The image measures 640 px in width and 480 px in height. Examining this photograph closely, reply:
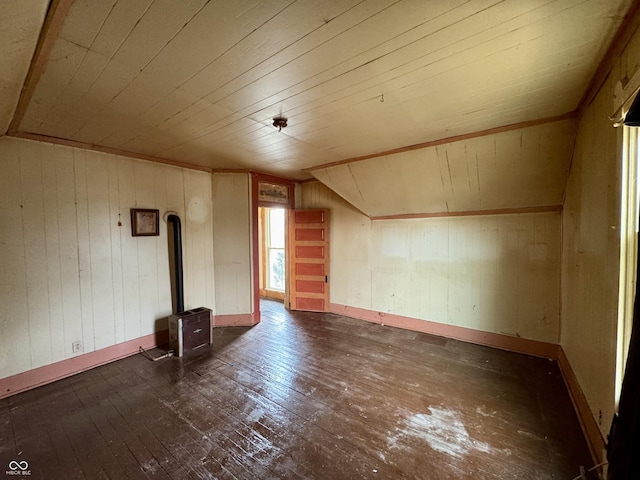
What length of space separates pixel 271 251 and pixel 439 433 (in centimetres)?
518

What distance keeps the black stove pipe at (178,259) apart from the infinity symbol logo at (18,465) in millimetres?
1923

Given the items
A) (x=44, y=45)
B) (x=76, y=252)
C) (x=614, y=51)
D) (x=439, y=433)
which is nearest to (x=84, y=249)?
(x=76, y=252)

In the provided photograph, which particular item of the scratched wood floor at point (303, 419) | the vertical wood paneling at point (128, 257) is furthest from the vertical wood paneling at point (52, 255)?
the vertical wood paneling at point (128, 257)

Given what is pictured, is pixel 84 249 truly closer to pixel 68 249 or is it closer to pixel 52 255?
pixel 68 249

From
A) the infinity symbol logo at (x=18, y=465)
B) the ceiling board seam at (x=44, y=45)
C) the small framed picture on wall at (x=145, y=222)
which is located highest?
the ceiling board seam at (x=44, y=45)

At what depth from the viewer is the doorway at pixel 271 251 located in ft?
20.9

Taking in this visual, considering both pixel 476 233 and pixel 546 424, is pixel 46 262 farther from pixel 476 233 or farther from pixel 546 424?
pixel 476 233

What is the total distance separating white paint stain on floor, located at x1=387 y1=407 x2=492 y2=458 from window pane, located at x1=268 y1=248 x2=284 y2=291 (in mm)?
4582

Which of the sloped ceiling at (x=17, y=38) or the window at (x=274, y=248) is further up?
the sloped ceiling at (x=17, y=38)

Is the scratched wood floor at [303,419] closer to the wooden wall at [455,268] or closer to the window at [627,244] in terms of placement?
the wooden wall at [455,268]

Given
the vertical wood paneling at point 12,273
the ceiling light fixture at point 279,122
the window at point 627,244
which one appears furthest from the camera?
the vertical wood paneling at point 12,273

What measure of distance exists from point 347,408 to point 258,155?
2974mm

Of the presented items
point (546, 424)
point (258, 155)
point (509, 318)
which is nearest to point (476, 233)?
point (509, 318)

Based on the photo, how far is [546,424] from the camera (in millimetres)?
2010
